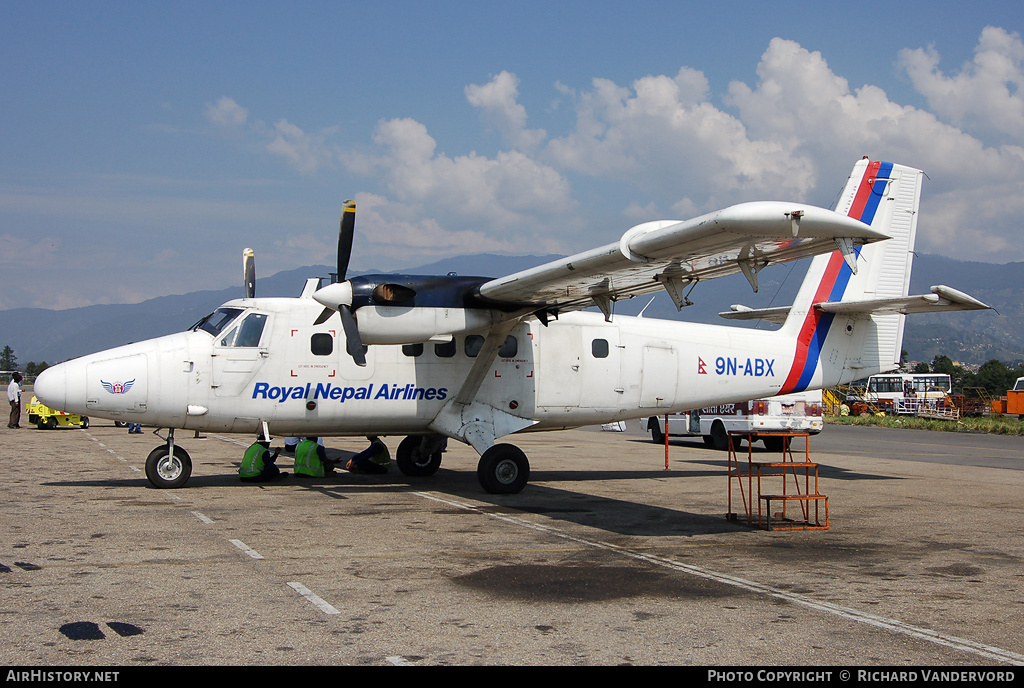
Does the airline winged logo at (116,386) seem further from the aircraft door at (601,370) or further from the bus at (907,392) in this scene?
the bus at (907,392)

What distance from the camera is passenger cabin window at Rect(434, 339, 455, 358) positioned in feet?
47.2

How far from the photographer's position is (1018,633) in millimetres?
5891

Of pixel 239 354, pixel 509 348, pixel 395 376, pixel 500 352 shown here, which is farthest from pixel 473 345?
pixel 239 354

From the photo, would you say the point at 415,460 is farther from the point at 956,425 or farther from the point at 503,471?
the point at 956,425

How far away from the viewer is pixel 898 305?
13.9m

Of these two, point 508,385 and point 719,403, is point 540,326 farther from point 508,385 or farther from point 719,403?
point 719,403

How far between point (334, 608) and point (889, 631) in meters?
4.11

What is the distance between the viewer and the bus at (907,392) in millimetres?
53531

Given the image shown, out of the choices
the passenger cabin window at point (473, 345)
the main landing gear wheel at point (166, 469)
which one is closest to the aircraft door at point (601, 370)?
the passenger cabin window at point (473, 345)

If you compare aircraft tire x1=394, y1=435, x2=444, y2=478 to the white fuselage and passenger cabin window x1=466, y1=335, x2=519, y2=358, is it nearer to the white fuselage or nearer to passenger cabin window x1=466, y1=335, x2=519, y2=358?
the white fuselage

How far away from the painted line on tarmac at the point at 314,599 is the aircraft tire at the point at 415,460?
912 centimetres

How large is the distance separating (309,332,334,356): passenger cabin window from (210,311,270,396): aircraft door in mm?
728
